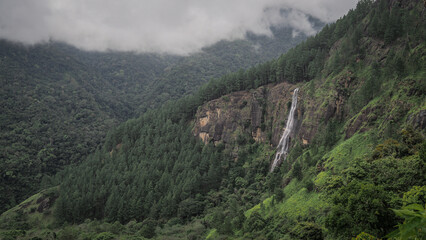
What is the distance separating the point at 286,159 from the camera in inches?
2985

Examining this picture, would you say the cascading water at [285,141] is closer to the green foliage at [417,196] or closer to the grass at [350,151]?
the grass at [350,151]

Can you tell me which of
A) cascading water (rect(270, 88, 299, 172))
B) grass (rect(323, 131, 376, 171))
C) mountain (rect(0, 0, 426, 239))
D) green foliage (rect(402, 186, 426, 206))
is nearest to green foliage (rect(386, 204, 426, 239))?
mountain (rect(0, 0, 426, 239))

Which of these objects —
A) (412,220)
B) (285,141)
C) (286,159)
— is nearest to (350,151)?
(286,159)

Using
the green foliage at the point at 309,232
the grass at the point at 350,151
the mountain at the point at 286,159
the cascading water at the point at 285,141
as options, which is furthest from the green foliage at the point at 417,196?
the cascading water at the point at 285,141

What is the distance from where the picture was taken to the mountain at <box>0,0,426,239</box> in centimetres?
3434

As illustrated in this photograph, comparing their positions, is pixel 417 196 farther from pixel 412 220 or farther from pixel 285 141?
pixel 285 141

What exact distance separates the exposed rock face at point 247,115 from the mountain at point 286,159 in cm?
49

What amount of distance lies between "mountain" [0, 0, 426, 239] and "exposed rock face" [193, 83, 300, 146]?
0.49 meters

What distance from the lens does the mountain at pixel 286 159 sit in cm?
3434

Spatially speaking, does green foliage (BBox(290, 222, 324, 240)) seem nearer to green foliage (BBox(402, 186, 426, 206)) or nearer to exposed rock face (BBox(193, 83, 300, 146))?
green foliage (BBox(402, 186, 426, 206))

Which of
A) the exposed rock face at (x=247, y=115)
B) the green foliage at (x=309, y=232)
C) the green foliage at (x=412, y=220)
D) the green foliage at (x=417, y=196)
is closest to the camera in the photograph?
the green foliage at (x=412, y=220)

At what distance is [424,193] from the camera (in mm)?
23844

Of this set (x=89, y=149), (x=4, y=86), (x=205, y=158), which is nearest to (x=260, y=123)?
(x=205, y=158)

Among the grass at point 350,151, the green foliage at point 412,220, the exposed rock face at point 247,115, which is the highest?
the exposed rock face at point 247,115
